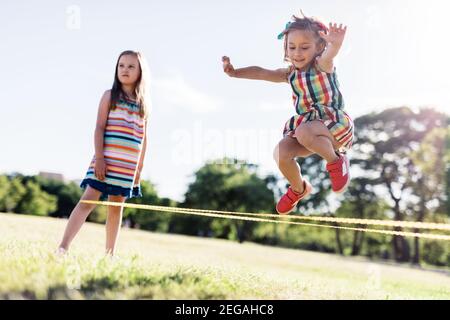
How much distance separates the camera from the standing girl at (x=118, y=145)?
13.6ft

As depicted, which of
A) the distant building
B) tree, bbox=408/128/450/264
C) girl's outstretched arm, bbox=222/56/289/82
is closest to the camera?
girl's outstretched arm, bbox=222/56/289/82

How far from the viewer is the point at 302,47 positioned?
394 cm

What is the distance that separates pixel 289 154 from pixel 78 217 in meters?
1.75

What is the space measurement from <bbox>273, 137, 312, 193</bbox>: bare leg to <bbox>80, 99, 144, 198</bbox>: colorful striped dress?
119 cm

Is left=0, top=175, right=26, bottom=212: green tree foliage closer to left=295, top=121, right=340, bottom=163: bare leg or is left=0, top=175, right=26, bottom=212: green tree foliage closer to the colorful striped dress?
the colorful striped dress

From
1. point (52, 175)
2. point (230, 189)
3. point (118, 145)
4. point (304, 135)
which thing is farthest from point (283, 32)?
point (52, 175)

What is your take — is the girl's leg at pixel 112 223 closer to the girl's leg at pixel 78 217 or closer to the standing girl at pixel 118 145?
the standing girl at pixel 118 145

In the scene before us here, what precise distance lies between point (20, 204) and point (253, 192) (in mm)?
28589

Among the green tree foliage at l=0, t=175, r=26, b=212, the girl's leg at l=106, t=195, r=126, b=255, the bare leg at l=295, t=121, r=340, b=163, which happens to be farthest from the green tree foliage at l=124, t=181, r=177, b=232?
the bare leg at l=295, t=121, r=340, b=163

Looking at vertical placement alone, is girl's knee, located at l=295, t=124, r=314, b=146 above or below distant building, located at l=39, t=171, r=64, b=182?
above

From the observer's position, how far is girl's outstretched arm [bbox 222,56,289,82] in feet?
14.1
